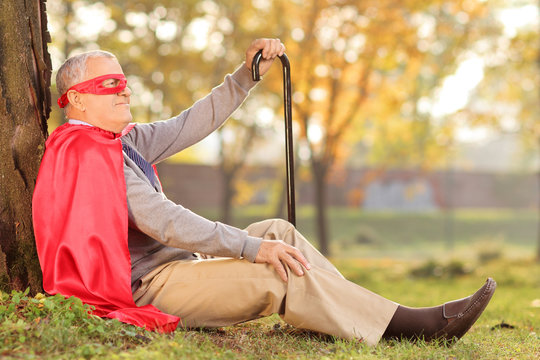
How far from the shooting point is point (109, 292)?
2914 millimetres

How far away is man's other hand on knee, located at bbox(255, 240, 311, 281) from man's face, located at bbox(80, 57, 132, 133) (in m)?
0.90

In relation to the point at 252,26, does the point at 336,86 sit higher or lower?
lower

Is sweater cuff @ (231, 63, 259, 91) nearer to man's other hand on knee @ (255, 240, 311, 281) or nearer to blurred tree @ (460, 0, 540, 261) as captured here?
man's other hand on knee @ (255, 240, 311, 281)

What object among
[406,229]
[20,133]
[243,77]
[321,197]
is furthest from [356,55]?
[406,229]

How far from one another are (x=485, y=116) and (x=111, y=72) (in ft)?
31.8

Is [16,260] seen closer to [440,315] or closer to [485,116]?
[440,315]

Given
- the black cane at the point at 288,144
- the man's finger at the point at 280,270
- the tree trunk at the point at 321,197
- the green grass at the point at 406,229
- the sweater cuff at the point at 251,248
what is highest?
A: the black cane at the point at 288,144

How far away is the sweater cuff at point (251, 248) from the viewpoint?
2.90m

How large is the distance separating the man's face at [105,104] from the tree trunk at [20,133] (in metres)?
0.52

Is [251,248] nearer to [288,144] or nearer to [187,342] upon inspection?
[187,342]

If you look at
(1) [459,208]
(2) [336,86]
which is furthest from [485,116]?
(1) [459,208]

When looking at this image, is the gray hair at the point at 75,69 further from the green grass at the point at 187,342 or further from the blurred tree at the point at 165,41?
the blurred tree at the point at 165,41

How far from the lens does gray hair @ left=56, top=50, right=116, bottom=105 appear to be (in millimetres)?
3047

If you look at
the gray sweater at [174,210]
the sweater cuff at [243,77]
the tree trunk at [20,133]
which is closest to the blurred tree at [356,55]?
the sweater cuff at [243,77]
